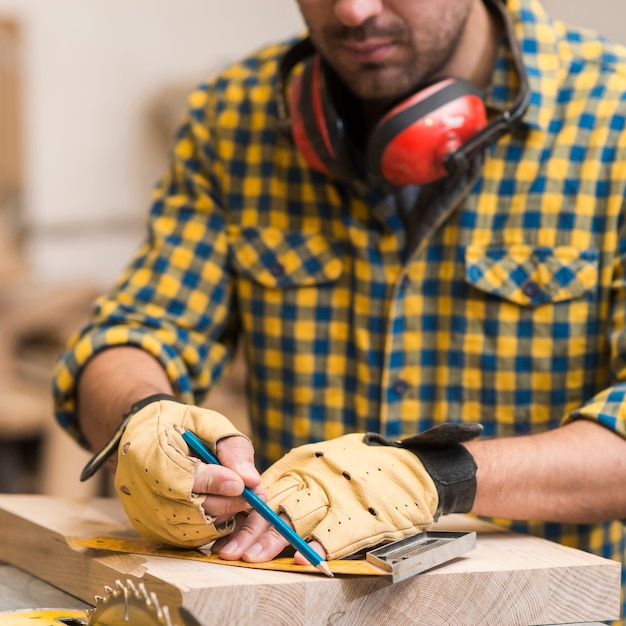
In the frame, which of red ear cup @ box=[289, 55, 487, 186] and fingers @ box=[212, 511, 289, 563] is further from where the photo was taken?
red ear cup @ box=[289, 55, 487, 186]

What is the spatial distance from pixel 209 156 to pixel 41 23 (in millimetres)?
2103

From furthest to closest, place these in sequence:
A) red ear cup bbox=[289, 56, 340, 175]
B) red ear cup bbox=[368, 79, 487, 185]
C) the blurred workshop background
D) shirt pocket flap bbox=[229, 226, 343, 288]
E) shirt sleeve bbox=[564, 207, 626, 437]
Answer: the blurred workshop background → shirt pocket flap bbox=[229, 226, 343, 288] → red ear cup bbox=[289, 56, 340, 175] → red ear cup bbox=[368, 79, 487, 185] → shirt sleeve bbox=[564, 207, 626, 437]

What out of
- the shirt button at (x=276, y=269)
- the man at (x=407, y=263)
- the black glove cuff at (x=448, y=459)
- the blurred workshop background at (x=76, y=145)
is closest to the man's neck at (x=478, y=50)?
the man at (x=407, y=263)

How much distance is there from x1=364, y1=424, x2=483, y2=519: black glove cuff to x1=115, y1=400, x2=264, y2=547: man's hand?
18 cm

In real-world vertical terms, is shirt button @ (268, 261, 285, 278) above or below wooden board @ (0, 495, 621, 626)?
above

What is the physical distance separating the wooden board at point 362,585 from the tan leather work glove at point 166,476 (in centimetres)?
4

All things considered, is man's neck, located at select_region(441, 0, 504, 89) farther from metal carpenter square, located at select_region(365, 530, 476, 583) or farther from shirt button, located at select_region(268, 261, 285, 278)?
metal carpenter square, located at select_region(365, 530, 476, 583)

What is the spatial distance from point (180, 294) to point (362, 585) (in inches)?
30.2

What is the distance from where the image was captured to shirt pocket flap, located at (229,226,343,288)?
5.36 feet

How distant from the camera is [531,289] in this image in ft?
4.94

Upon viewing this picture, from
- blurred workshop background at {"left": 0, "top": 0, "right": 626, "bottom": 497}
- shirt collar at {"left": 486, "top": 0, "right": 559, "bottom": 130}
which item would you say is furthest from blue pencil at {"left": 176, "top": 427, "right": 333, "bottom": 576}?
blurred workshop background at {"left": 0, "top": 0, "right": 626, "bottom": 497}

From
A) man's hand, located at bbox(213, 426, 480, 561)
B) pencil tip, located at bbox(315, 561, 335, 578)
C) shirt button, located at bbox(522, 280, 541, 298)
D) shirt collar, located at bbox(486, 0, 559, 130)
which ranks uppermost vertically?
shirt collar, located at bbox(486, 0, 559, 130)

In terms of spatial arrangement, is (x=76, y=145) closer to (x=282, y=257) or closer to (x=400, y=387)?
(x=282, y=257)

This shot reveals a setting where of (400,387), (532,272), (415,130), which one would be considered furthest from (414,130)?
(400,387)
